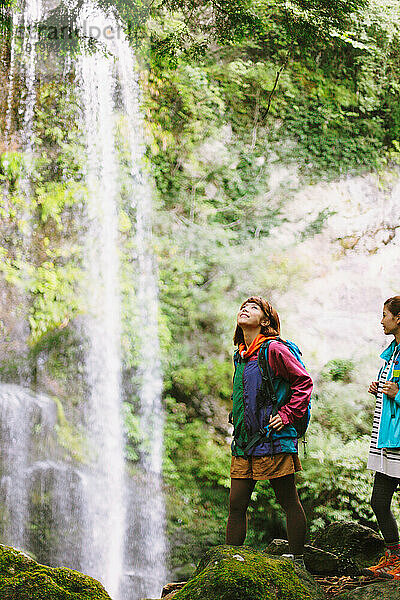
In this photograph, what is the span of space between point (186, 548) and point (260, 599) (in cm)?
370

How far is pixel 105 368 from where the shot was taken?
19.3 ft

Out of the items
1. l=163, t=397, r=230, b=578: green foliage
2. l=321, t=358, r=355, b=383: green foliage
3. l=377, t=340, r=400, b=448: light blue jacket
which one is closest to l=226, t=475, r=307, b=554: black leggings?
l=377, t=340, r=400, b=448: light blue jacket

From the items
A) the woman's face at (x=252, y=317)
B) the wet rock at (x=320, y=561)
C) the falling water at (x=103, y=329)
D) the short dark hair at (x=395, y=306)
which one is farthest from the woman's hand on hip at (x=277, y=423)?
the falling water at (x=103, y=329)

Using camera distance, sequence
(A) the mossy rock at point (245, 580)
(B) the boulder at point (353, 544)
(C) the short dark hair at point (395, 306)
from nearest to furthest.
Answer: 1. (A) the mossy rock at point (245, 580)
2. (C) the short dark hair at point (395, 306)
3. (B) the boulder at point (353, 544)

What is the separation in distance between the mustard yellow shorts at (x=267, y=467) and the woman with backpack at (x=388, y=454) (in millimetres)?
480

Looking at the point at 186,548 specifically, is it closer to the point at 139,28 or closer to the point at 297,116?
the point at 297,116

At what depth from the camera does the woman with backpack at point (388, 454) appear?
2631mm

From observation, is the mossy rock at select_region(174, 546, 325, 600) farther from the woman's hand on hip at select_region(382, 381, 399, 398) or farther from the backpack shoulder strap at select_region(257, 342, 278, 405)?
the woman's hand on hip at select_region(382, 381, 399, 398)

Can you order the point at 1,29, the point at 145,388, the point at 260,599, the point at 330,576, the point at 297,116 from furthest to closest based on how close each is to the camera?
1. the point at 297,116
2. the point at 1,29
3. the point at 145,388
4. the point at 330,576
5. the point at 260,599

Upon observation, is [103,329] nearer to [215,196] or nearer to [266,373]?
[215,196]

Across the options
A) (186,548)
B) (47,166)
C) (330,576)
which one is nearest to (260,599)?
(330,576)

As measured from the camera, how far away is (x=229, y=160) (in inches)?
267

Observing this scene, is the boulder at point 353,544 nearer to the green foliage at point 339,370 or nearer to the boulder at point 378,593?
the boulder at point 378,593

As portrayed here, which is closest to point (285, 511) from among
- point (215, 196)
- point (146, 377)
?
point (146, 377)
